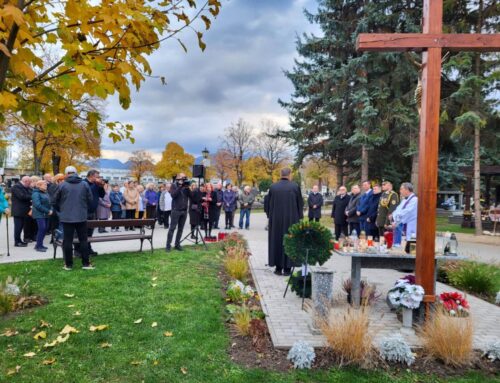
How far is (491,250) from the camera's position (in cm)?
1280

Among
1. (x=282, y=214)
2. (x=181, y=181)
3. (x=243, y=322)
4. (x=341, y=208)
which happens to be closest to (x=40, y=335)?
(x=243, y=322)

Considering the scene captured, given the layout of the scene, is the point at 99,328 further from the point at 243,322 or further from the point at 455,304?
the point at 455,304

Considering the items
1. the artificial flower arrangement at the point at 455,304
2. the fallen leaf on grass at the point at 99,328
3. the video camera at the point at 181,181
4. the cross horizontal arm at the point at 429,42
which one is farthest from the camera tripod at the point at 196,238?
the cross horizontal arm at the point at 429,42

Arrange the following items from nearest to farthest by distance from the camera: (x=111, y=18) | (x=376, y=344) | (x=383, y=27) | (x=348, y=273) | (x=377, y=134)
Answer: (x=111, y=18) → (x=376, y=344) → (x=348, y=273) → (x=377, y=134) → (x=383, y=27)

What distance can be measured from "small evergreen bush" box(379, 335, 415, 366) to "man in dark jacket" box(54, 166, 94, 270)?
5.95 m

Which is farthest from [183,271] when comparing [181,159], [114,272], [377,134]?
[181,159]

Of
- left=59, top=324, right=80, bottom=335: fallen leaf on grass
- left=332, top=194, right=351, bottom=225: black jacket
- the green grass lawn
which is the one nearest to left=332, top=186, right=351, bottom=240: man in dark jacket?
left=332, top=194, right=351, bottom=225: black jacket

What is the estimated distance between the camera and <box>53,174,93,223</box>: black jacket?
736 cm

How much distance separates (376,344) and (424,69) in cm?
334

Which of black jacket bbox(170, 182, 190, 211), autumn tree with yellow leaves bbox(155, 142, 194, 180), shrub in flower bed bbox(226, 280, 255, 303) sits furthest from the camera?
autumn tree with yellow leaves bbox(155, 142, 194, 180)

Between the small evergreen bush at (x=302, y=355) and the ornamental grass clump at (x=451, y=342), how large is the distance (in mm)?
1296

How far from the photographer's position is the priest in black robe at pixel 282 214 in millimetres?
7738

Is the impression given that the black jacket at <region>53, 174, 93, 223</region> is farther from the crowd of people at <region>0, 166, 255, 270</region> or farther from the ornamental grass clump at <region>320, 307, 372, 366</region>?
the ornamental grass clump at <region>320, 307, 372, 366</region>

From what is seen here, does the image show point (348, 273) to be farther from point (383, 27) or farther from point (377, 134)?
point (383, 27)
